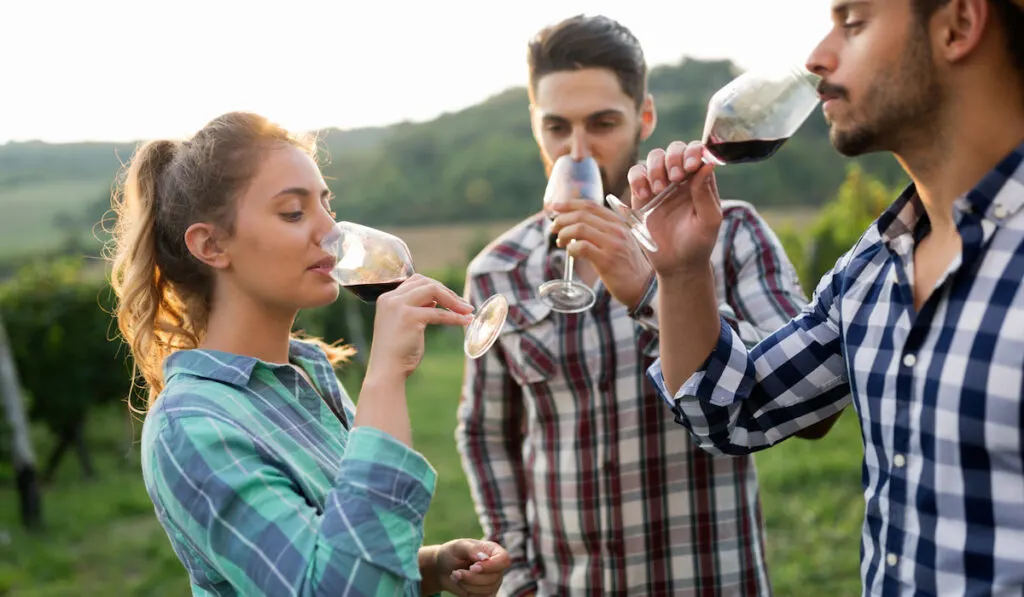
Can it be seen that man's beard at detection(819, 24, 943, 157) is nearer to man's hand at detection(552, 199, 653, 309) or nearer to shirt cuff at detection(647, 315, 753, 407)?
shirt cuff at detection(647, 315, 753, 407)

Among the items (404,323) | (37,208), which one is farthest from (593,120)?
(37,208)

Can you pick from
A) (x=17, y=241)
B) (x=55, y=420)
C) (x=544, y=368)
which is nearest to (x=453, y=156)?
(x=17, y=241)

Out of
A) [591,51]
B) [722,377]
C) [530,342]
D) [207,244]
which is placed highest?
[591,51]

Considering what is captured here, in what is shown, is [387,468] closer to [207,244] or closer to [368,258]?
[368,258]

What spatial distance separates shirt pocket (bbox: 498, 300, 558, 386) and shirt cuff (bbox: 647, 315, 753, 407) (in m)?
0.82

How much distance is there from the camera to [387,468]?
182 centimetres

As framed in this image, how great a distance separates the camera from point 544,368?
285 cm

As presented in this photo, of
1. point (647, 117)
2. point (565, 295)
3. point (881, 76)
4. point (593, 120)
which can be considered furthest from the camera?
point (647, 117)

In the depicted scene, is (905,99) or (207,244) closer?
(905,99)

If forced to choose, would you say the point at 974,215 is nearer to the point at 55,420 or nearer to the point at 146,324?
the point at 146,324

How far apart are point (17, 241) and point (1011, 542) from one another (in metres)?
32.3

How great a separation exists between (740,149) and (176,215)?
54.0 inches

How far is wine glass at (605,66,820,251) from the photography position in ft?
6.29

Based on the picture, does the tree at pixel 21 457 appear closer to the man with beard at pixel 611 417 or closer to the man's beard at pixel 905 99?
the man with beard at pixel 611 417
